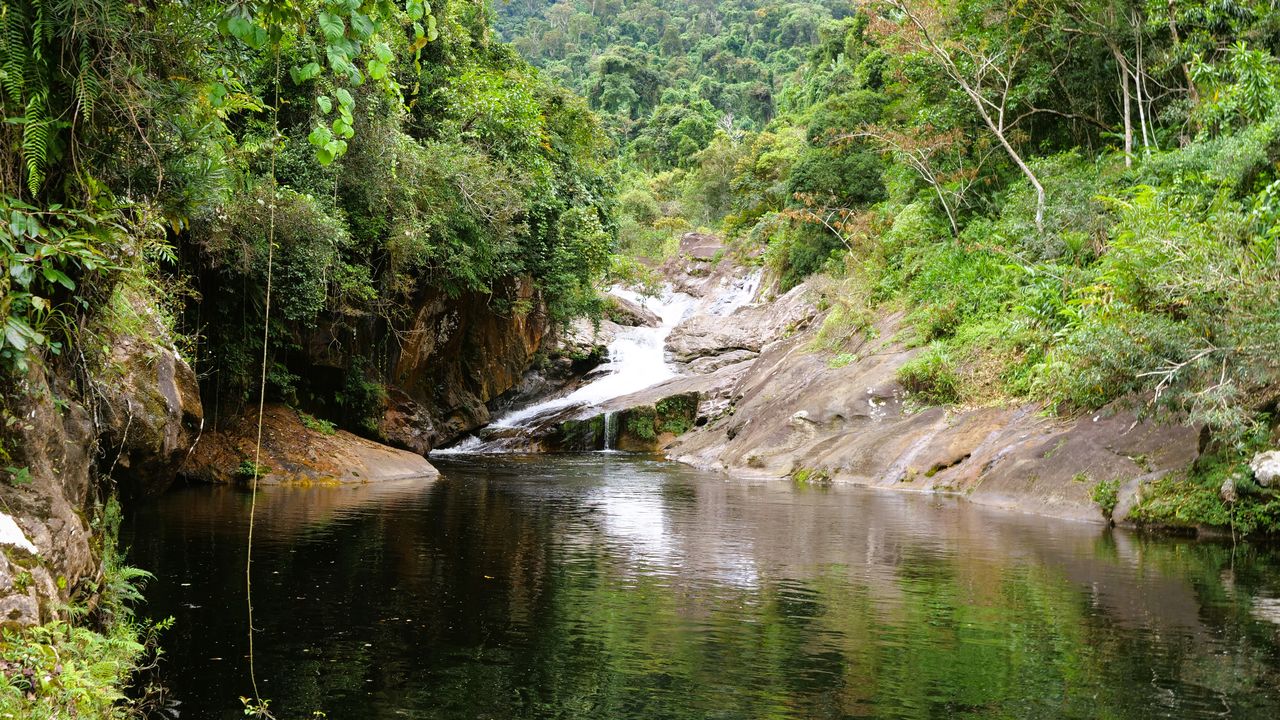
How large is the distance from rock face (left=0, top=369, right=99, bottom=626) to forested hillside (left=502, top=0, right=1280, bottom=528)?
11641 millimetres

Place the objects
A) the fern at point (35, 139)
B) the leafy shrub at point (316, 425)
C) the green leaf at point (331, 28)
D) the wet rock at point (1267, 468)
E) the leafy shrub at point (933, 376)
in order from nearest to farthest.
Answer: the green leaf at point (331, 28)
the fern at point (35, 139)
the wet rock at point (1267, 468)
the leafy shrub at point (316, 425)
the leafy shrub at point (933, 376)

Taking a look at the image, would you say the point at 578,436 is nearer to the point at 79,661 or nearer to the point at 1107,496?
the point at 1107,496

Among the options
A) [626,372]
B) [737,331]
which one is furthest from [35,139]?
[737,331]

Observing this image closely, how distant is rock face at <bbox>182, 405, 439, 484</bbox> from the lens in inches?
720

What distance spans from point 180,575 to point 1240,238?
13.0 metres

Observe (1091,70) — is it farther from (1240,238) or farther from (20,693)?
(20,693)

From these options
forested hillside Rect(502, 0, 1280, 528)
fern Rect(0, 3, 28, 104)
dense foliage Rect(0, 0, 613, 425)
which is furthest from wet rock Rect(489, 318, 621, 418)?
fern Rect(0, 3, 28, 104)

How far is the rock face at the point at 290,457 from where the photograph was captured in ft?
60.0

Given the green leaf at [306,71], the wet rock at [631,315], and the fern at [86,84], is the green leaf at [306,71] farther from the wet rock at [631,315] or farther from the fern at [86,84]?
the wet rock at [631,315]

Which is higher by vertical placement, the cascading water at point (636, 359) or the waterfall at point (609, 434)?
the cascading water at point (636, 359)

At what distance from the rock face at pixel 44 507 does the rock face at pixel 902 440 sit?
13.1 metres

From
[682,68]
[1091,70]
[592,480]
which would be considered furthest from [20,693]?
[682,68]

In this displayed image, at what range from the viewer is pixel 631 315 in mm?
41406

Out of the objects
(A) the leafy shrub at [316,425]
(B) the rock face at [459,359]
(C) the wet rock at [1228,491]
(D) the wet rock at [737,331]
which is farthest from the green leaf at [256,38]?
(D) the wet rock at [737,331]
